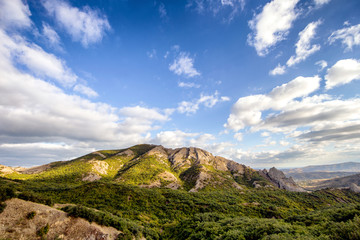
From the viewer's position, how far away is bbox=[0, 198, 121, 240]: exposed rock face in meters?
18.4

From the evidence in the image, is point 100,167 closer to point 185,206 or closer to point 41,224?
point 185,206

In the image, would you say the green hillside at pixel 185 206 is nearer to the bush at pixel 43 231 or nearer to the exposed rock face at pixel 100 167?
the exposed rock face at pixel 100 167

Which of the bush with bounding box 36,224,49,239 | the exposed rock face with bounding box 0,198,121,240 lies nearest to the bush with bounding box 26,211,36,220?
the exposed rock face with bounding box 0,198,121,240

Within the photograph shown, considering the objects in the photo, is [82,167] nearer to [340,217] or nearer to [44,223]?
[44,223]

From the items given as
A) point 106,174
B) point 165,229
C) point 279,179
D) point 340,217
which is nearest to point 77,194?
point 165,229

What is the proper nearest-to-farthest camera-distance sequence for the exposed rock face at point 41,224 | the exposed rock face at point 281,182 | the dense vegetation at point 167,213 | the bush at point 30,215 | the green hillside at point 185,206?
the exposed rock face at point 41,224, the bush at point 30,215, the green hillside at point 185,206, the dense vegetation at point 167,213, the exposed rock face at point 281,182

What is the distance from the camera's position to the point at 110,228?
2578 cm

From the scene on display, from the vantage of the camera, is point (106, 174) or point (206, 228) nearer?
point (206, 228)

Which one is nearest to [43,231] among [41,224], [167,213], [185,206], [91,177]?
[41,224]

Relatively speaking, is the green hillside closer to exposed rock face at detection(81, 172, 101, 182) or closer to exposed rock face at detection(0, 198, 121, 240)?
exposed rock face at detection(81, 172, 101, 182)

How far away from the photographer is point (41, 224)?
20.2 metres

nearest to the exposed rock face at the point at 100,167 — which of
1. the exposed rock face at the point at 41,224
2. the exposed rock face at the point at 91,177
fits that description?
the exposed rock face at the point at 91,177

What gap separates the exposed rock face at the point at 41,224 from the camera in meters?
18.4

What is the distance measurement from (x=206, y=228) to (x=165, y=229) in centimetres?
1835
